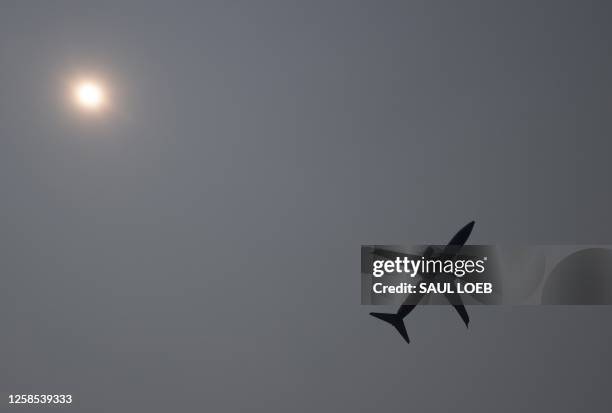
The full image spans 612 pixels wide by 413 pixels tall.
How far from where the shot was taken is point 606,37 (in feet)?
16.5

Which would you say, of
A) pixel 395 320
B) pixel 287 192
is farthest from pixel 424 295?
pixel 287 192

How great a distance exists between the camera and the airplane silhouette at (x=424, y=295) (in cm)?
482

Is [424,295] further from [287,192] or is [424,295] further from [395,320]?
[287,192]

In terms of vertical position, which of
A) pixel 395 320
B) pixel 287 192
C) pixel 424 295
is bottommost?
pixel 395 320

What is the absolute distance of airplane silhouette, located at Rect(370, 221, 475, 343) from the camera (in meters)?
4.82

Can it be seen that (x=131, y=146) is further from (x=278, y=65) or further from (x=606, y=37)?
(x=606, y=37)

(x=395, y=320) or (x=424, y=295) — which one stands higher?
(x=424, y=295)

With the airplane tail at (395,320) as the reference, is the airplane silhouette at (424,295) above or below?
above

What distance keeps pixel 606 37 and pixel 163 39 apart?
208 inches

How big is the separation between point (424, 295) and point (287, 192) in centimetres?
198

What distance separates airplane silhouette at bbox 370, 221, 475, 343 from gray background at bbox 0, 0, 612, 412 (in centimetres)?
9

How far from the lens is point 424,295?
490 cm

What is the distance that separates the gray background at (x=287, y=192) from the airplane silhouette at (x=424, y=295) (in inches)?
3.7

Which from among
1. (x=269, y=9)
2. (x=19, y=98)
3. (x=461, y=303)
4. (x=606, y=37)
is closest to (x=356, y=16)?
(x=269, y=9)
